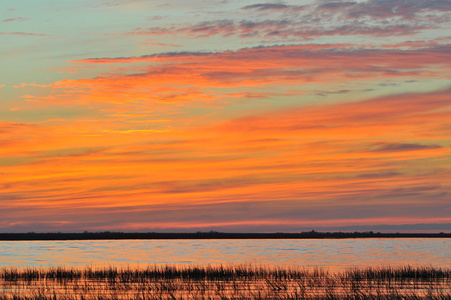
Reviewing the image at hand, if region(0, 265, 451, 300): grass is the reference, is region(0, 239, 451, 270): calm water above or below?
above

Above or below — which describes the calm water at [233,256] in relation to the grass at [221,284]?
above

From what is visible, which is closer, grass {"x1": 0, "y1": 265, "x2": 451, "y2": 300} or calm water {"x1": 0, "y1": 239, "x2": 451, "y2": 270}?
grass {"x1": 0, "y1": 265, "x2": 451, "y2": 300}

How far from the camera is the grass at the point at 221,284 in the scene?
1272 inches

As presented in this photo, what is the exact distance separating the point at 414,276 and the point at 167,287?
1700 centimetres

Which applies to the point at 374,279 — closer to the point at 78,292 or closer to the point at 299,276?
the point at 299,276

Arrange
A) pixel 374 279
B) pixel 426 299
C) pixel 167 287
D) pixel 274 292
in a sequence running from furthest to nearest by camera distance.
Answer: pixel 374 279 < pixel 167 287 < pixel 274 292 < pixel 426 299

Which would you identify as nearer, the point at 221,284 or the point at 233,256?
the point at 221,284

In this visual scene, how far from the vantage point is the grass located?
3231cm

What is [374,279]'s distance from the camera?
137 feet

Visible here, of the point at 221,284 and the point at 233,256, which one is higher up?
the point at 233,256

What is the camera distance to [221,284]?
128ft

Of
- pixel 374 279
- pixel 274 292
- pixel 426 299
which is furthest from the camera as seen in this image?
pixel 374 279

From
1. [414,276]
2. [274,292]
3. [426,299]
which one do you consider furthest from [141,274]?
[426,299]

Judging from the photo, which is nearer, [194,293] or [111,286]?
[194,293]
